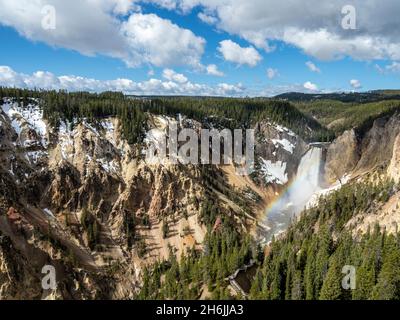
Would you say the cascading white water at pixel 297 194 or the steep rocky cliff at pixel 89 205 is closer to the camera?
the steep rocky cliff at pixel 89 205

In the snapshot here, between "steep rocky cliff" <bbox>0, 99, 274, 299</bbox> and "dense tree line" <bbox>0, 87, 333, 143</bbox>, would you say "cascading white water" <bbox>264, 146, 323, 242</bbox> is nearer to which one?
"steep rocky cliff" <bbox>0, 99, 274, 299</bbox>

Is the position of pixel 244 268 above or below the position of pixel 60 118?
below

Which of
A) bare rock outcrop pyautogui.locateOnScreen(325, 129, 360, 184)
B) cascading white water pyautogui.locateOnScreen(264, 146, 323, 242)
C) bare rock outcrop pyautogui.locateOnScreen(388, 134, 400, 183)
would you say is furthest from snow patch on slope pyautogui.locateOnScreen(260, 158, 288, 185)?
bare rock outcrop pyautogui.locateOnScreen(388, 134, 400, 183)

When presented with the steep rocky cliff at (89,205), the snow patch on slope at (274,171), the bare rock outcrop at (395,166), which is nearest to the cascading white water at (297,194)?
the snow patch on slope at (274,171)

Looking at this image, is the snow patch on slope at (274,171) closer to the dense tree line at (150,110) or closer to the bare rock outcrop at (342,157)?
the bare rock outcrop at (342,157)

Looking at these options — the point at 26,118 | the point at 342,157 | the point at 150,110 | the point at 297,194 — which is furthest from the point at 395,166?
the point at 26,118

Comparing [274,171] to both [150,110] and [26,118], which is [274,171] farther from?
[26,118]
